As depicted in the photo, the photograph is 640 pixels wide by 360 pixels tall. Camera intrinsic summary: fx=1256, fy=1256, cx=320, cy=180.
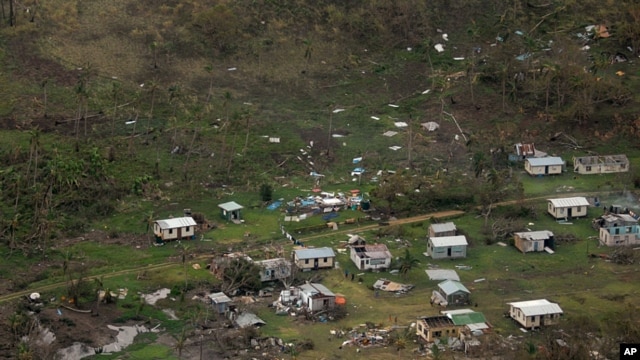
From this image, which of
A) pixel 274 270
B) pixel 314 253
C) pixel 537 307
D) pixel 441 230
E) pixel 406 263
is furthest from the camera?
pixel 441 230

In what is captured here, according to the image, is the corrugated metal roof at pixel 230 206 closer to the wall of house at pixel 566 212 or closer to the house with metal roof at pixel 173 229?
the house with metal roof at pixel 173 229

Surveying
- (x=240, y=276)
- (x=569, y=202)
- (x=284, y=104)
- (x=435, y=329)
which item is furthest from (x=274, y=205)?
(x=435, y=329)

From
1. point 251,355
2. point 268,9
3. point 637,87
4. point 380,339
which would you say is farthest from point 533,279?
point 268,9

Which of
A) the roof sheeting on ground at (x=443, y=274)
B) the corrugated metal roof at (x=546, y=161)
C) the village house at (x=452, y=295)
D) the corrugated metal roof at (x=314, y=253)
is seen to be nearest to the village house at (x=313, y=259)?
the corrugated metal roof at (x=314, y=253)

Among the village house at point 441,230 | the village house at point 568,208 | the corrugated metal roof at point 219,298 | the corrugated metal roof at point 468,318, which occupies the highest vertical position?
the village house at point 568,208

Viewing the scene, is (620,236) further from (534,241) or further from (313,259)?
(313,259)

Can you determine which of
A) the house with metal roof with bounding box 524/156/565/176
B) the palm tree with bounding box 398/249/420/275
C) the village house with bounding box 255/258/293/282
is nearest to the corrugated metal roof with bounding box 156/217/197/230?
the village house with bounding box 255/258/293/282
